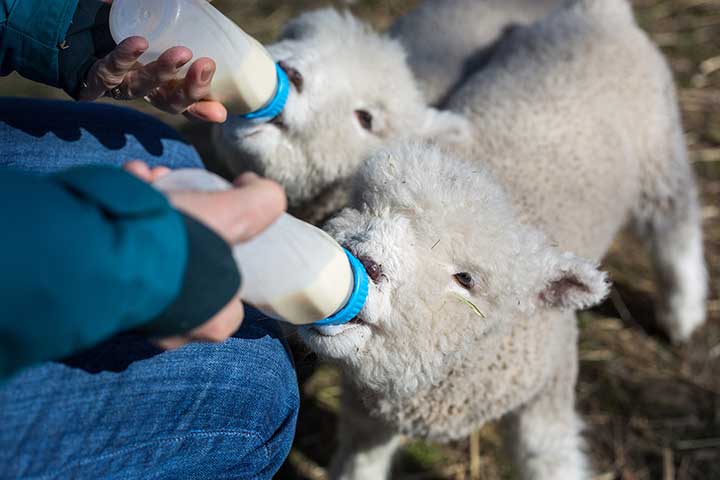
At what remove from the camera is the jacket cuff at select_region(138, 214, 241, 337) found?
3.16ft

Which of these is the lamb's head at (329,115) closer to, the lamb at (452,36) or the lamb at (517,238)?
the lamb at (517,238)

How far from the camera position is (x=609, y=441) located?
274 centimetres

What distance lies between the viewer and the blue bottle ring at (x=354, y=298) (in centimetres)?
135

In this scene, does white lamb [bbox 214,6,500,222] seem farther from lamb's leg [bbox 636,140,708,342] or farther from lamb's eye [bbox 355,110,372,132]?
lamb's leg [bbox 636,140,708,342]

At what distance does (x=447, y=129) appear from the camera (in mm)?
2389

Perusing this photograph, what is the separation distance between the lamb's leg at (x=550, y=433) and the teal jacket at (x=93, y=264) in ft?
4.56

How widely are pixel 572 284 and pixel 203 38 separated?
3.50 feet

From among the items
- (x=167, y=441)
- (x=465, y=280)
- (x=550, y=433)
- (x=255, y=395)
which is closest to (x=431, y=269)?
(x=465, y=280)

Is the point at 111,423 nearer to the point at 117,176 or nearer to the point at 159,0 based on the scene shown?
the point at 117,176

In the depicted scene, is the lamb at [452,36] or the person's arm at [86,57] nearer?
the person's arm at [86,57]

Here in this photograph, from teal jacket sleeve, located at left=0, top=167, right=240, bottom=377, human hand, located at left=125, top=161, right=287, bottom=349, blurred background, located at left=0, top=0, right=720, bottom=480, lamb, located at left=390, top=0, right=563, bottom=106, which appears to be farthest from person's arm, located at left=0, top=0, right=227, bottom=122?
lamb, located at left=390, top=0, right=563, bottom=106

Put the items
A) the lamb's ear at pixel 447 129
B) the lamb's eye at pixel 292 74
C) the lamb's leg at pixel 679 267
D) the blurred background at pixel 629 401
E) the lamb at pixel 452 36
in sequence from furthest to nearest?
1. the lamb at pixel 452 36
2. the lamb's leg at pixel 679 267
3. the blurred background at pixel 629 401
4. the lamb's ear at pixel 447 129
5. the lamb's eye at pixel 292 74

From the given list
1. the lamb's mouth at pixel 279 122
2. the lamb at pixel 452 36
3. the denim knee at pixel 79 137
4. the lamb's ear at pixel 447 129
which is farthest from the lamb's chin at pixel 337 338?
the lamb at pixel 452 36

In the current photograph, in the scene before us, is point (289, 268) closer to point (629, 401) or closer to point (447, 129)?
point (447, 129)
